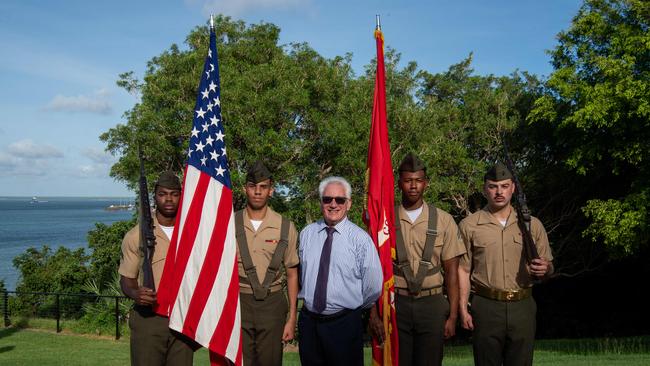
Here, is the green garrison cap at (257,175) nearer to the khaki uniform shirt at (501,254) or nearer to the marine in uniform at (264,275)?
the marine in uniform at (264,275)

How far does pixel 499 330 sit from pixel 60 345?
10.9 m

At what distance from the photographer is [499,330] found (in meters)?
4.77

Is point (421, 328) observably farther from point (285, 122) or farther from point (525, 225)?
point (285, 122)

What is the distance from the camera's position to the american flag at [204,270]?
4.63 m

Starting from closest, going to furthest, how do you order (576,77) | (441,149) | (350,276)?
(350,276), (576,77), (441,149)

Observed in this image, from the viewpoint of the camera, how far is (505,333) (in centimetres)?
478

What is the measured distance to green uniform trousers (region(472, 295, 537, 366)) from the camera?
4742 mm

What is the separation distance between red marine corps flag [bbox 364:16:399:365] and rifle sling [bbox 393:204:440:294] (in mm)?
74

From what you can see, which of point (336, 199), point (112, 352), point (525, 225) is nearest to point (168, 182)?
point (336, 199)

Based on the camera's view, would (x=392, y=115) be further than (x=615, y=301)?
No

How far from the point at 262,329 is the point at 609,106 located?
1279 centimetres

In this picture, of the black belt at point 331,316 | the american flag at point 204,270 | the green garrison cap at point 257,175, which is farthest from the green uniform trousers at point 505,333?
the green garrison cap at point 257,175

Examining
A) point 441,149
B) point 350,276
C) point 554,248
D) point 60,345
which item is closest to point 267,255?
point 350,276

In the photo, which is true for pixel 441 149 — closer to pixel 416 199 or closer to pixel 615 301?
pixel 615 301
